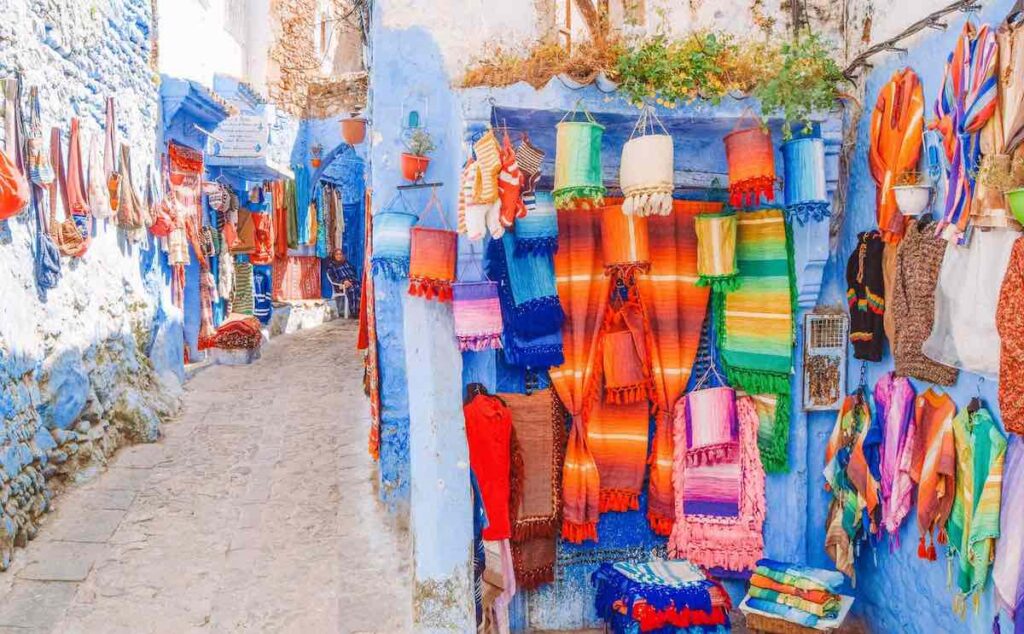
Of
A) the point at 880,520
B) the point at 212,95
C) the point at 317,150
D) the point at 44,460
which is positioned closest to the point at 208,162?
the point at 212,95

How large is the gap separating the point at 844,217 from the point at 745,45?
123cm

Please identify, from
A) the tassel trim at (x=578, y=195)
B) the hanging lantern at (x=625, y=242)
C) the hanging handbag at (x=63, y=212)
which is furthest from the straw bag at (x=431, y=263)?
the hanging handbag at (x=63, y=212)

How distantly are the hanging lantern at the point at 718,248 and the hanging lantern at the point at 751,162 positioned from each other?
30 cm

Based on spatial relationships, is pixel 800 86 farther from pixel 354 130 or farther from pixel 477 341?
pixel 354 130

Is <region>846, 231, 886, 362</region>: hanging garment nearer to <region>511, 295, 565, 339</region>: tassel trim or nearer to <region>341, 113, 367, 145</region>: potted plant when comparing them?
<region>511, 295, 565, 339</region>: tassel trim

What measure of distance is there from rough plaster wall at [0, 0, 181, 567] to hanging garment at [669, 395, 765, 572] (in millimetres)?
4795

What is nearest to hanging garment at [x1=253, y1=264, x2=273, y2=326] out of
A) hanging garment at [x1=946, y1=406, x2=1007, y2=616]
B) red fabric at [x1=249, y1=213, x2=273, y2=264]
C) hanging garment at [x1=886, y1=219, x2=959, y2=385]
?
red fabric at [x1=249, y1=213, x2=273, y2=264]

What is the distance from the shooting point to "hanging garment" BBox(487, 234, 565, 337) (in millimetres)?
4559

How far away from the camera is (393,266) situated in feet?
14.6

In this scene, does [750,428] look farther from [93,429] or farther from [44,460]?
[93,429]

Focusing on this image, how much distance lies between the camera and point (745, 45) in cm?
469

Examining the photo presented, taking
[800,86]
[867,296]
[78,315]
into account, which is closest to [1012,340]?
[867,296]

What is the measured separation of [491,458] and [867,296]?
2384 mm

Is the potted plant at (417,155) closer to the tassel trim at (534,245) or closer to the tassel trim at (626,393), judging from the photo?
the tassel trim at (534,245)
